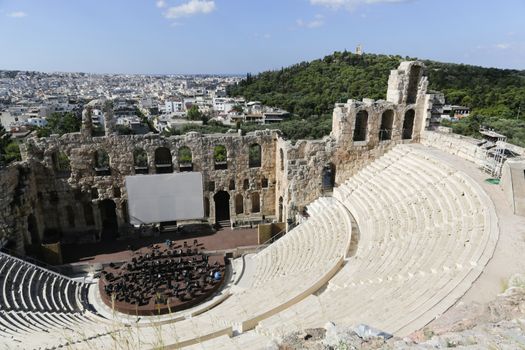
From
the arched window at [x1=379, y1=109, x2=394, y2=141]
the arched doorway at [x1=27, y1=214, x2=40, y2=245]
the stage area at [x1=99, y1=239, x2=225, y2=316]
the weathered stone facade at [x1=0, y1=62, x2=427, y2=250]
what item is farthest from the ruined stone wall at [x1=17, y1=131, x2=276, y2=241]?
the arched window at [x1=379, y1=109, x2=394, y2=141]

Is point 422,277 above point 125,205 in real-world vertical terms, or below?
above

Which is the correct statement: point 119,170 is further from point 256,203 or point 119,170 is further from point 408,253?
point 408,253

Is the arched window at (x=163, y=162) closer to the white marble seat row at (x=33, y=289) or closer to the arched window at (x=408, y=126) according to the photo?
the white marble seat row at (x=33, y=289)

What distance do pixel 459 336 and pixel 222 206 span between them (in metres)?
21.1

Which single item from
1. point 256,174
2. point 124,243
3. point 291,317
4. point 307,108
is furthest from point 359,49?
point 291,317

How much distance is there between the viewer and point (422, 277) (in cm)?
975

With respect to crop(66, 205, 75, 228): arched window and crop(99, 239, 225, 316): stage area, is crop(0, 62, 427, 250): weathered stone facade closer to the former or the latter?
crop(66, 205, 75, 228): arched window

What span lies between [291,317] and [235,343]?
6.29 feet

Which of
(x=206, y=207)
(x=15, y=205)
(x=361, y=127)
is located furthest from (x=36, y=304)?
(x=361, y=127)

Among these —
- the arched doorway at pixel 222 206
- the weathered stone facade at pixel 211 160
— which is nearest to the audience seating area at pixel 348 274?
the weathered stone facade at pixel 211 160

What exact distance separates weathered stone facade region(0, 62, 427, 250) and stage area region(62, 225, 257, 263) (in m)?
1.23

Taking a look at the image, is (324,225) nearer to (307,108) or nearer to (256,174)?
(256,174)

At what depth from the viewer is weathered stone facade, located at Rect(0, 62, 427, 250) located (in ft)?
66.6

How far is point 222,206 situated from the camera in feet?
82.7
